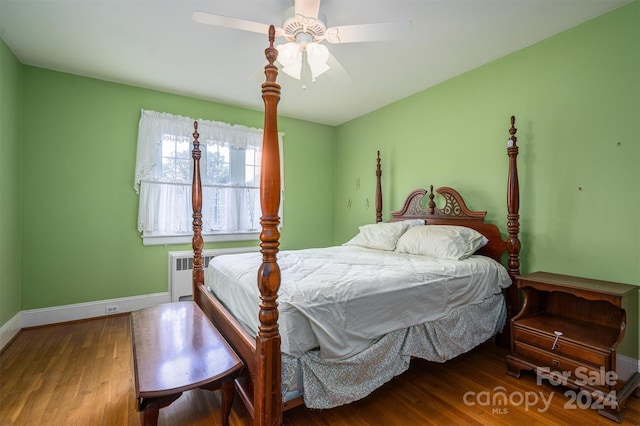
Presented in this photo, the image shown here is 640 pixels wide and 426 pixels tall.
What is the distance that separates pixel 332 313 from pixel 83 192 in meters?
3.17

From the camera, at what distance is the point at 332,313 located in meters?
1.63

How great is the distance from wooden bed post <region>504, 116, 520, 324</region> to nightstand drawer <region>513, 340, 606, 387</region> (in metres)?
0.46

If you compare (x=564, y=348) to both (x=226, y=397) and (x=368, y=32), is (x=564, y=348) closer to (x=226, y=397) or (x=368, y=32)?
(x=226, y=397)

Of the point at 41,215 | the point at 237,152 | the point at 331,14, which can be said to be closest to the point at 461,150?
the point at 331,14

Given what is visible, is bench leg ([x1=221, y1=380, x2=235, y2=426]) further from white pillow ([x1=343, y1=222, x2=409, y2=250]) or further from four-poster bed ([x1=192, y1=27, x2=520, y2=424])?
white pillow ([x1=343, y1=222, x2=409, y2=250])

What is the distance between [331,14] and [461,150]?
192cm

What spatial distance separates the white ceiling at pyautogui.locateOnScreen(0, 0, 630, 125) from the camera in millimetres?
2127

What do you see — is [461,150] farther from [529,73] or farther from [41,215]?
[41,215]

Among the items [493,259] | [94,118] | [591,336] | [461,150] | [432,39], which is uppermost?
[432,39]

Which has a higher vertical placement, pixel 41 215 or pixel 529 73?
pixel 529 73

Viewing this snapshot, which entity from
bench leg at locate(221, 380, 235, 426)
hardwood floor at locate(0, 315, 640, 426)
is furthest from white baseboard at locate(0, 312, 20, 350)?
bench leg at locate(221, 380, 235, 426)

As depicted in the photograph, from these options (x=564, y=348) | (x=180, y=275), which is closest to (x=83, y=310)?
(x=180, y=275)

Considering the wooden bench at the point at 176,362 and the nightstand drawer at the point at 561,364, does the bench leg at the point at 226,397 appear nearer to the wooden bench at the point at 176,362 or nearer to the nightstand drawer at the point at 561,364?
the wooden bench at the point at 176,362

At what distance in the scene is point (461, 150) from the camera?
10.5 ft
